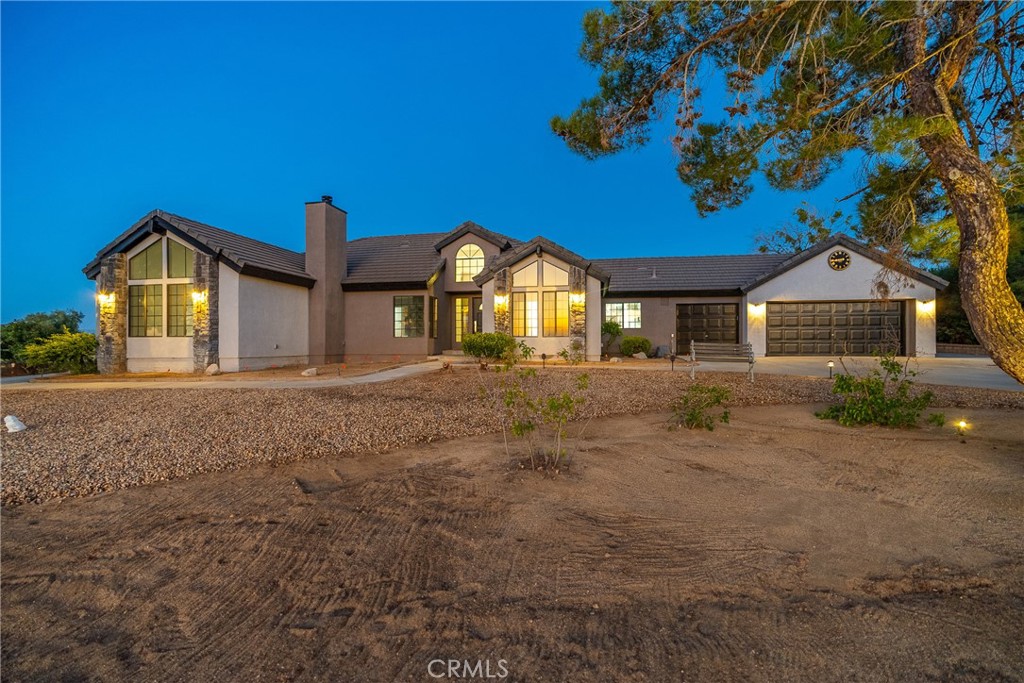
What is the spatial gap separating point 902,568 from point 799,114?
429 cm

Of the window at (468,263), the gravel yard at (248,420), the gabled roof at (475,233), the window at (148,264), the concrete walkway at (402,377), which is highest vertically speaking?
the gabled roof at (475,233)

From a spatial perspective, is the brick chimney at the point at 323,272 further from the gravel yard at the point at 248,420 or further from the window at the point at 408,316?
the gravel yard at the point at 248,420

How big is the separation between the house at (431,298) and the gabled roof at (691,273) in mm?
89

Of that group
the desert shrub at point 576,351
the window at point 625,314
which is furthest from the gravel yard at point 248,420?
the window at point 625,314

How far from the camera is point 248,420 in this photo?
739 cm

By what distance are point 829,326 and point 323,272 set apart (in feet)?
64.1

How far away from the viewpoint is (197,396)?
9.78 metres

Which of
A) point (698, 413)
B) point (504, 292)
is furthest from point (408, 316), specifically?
point (698, 413)

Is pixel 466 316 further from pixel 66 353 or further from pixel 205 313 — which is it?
pixel 66 353

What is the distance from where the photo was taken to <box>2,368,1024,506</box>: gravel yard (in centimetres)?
504

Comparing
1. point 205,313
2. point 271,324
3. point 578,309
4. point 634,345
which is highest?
point 578,309

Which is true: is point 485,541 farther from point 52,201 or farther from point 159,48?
point 52,201

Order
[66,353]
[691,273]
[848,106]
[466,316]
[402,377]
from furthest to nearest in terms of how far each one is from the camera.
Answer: [691,273]
[466,316]
[66,353]
[402,377]
[848,106]

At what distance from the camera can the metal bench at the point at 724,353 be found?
38.8 feet
